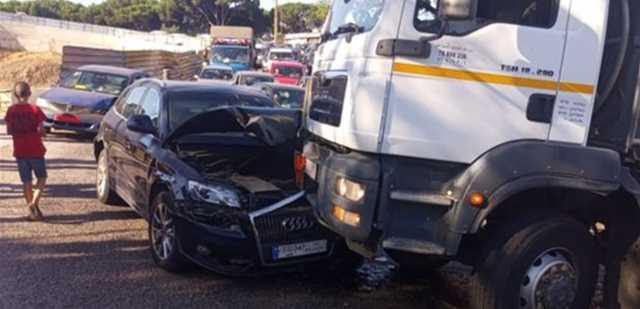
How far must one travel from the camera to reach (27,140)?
7.64 m

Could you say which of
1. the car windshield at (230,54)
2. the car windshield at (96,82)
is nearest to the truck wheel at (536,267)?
the car windshield at (96,82)

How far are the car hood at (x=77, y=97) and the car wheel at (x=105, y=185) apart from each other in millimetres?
6362

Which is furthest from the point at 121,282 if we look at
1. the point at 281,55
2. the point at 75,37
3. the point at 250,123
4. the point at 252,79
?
the point at 75,37

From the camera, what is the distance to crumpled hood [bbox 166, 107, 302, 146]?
21.1 ft

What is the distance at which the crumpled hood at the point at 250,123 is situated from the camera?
6426 millimetres

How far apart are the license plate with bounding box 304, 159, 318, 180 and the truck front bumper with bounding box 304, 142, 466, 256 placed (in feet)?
2.01

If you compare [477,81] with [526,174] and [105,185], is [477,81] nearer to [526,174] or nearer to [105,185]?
[526,174]

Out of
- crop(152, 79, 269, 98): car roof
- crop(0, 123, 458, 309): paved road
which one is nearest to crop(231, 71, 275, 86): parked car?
crop(152, 79, 269, 98): car roof

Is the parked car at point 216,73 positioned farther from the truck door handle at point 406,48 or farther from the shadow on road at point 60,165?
the truck door handle at point 406,48

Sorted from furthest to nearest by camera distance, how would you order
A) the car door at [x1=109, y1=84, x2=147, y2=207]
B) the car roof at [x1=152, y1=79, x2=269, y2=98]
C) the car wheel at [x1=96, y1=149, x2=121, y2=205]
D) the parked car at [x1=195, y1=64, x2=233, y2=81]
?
the parked car at [x1=195, y1=64, x2=233, y2=81] → the car wheel at [x1=96, y1=149, x2=121, y2=205] → the car roof at [x1=152, y1=79, x2=269, y2=98] → the car door at [x1=109, y1=84, x2=147, y2=207]

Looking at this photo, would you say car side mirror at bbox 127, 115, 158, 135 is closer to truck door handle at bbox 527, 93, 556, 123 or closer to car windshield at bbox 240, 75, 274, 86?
truck door handle at bbox 527, 93, 556, 123

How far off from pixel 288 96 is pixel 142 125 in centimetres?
872

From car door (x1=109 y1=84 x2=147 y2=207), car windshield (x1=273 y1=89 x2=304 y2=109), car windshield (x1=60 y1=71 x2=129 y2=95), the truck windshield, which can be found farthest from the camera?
car windshield (x1=60 y1=71 x2=129 y2=95)

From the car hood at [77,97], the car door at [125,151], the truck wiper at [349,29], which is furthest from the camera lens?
the car hood at [77,97]
